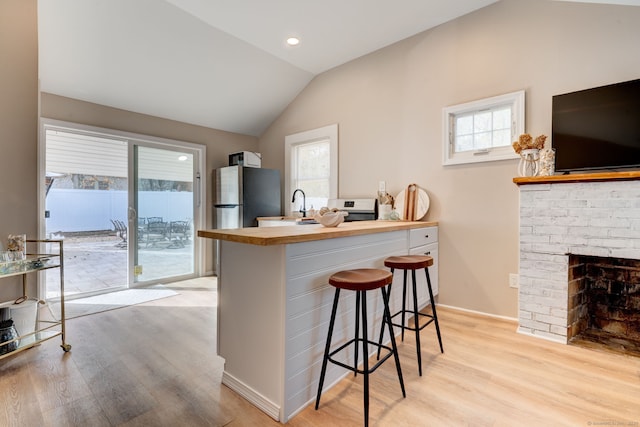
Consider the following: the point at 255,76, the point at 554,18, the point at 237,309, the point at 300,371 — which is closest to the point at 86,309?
the point at 237,309

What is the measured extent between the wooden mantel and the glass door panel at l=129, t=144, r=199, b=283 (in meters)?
4.07

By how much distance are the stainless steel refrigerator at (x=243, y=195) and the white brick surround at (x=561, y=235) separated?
3.18 m

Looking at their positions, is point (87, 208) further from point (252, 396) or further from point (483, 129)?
point (483, 129)

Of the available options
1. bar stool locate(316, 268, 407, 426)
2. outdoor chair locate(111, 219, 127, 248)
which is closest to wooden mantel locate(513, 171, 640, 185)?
bar stool locate(316, 268, 407, 426)

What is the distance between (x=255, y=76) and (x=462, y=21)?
8.00 ft

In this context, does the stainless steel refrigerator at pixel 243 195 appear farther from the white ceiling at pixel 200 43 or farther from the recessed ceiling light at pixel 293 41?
the recessed ceiling light at pixel 293 41

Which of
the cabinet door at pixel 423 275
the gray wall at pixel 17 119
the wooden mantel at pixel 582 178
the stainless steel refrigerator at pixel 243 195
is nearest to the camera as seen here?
the wooden mantel at pixel 582 178

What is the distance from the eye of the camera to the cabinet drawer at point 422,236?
2.60 m

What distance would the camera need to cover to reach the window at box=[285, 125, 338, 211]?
13.0 feet

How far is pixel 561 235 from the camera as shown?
224 centimetres

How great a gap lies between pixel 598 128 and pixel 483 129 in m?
0.85

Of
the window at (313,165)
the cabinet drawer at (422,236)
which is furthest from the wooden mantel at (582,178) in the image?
the window at (313,165)

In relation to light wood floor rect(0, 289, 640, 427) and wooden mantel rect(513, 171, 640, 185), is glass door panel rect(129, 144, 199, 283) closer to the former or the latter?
light wood floor rect(0, 289, 640, 427)

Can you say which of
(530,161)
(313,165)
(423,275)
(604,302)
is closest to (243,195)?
(313,165)
